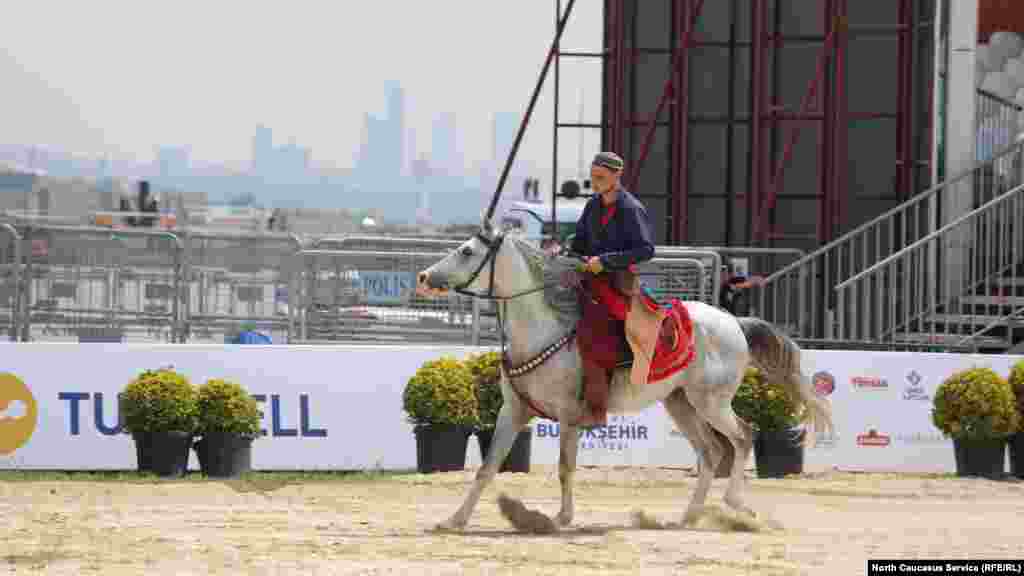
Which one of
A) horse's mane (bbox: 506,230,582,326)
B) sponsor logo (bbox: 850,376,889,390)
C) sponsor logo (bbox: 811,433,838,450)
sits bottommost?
sponsor logo (bbox: 811,433,838,450)

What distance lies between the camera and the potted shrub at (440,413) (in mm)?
17031

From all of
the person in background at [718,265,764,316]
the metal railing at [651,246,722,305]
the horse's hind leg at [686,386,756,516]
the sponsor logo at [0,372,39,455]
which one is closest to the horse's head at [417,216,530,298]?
the horse's hind leg at [686,386,756,516]

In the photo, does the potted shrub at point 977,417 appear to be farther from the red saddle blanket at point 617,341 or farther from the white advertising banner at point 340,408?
the red saddle blanket at point 617,341

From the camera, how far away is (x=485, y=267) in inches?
500

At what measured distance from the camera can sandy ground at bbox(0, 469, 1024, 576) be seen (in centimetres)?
1077

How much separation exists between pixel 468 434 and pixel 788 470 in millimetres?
3320

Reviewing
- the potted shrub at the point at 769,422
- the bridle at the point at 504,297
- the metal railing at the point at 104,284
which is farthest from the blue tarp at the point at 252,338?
the bridle at the point at 504,297

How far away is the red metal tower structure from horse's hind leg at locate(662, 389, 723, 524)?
12.4 meters

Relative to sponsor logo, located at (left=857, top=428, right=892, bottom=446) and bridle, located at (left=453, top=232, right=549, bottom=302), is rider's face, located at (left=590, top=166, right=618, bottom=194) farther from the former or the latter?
sponsor logo, located at (left=857, top=428, right=892, bottom=446)

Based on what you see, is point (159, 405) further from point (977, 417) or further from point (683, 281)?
point (977, 417)

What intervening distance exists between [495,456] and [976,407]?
730 centimetres

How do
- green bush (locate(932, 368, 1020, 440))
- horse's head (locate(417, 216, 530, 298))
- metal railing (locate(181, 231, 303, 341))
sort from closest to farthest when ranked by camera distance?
horse's head (locate(417, 216, 530, 298)), green bush (locate(932, 368, 1020, 440)), metal railing (locate(181, 231, 303, 341))

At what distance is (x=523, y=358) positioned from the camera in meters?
12.7

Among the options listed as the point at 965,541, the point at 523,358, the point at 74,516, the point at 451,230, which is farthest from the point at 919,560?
the point at 451,230
